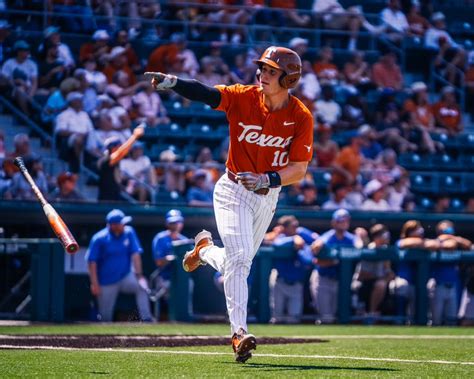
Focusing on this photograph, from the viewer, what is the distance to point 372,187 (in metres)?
16.9

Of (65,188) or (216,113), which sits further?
(216,113)

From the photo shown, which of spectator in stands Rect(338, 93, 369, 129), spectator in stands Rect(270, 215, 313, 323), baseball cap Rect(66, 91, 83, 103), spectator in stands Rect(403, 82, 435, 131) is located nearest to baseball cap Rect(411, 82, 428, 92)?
spectator in stands Rect(403, 82, 435, 131)

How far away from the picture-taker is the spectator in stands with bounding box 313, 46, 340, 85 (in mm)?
18853

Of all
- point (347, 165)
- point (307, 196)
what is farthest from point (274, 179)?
point (347, 165)

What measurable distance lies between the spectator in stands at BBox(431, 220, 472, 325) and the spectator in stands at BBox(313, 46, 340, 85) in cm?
441

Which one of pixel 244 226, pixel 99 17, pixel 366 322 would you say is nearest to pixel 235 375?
pixel 244 226

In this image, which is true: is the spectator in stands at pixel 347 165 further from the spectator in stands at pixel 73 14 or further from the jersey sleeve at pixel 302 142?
the jersey sleeve at pixel 302 142

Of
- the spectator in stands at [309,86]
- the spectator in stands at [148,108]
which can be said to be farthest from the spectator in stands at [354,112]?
the spectator in stands at [148,108]

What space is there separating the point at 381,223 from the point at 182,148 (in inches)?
128

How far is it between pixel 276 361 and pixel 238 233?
871mm

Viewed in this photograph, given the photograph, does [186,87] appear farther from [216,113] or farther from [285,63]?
[216,113]

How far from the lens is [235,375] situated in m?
6.07

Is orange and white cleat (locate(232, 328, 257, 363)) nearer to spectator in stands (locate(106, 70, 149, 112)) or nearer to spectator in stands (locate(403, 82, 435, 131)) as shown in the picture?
spectator in stands (locate(106, 70, 149, 112))

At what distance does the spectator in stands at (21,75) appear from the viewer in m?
15.9
